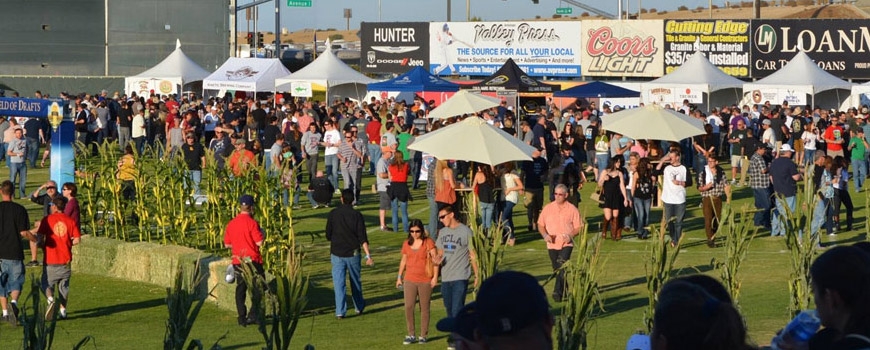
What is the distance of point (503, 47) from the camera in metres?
54.9

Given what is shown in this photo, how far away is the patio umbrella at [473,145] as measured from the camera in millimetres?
19109

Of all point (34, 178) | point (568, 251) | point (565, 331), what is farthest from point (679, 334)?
point (34, 178)

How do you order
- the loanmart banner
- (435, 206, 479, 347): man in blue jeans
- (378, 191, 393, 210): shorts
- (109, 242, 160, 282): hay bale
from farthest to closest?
the loanmart banner, (378, 191, 393, 210): shorts, (109, 242, 160, 282): hay bale, (435, 206, 479, 347): man in blue jeans

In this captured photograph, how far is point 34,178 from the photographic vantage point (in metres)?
31.3

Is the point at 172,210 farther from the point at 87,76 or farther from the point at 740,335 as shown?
the point at 87,76

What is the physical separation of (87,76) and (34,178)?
2679 cm

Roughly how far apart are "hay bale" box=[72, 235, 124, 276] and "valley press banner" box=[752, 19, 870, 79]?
34960mm

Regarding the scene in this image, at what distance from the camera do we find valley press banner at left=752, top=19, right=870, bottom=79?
48.8 meters

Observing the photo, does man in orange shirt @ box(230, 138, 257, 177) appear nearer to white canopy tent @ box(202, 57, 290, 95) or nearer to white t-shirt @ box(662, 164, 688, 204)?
white t-shirt @ box(662, 164, 688, 204)

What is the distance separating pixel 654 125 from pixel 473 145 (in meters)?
4.95

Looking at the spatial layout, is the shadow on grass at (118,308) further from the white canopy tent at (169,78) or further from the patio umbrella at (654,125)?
the white canopy tent at (169,78)

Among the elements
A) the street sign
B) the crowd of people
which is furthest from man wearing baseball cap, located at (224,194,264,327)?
the street sign

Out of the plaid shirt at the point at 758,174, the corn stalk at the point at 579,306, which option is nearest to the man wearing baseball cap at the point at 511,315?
A: the corn stalk at the point at 579,306

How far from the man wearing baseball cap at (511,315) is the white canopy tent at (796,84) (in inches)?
1461
